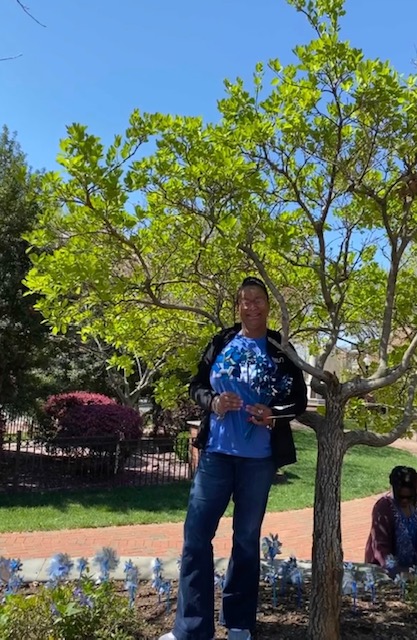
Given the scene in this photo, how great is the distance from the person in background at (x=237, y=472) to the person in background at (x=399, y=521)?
61.9 inches

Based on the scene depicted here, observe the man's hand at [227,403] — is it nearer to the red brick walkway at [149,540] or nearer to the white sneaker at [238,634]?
the white sneaker at [238,634]

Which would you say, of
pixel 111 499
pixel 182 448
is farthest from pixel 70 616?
pixel 182 448

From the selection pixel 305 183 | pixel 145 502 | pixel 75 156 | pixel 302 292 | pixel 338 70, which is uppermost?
pixel 338 70

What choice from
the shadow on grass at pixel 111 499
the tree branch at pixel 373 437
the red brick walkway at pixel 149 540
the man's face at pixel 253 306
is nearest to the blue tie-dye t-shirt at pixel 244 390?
the man's face at pixel 253 306

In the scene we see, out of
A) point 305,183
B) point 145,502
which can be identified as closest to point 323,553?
point 305,183

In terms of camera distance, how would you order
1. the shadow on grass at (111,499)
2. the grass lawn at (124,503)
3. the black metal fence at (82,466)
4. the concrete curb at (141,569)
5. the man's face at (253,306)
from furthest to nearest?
the black metal fence at (82,466) < the shadow on grass at (111,499) < the grass lawn at (124,503) < the concrete curb at (141,569) < the man's face at (253,306)

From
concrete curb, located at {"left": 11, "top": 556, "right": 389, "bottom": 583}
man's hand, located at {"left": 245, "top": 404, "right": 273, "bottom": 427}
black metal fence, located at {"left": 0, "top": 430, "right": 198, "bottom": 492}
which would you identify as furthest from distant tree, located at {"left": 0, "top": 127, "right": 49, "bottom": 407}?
man's hand, located at {"left": 245, "top": 404, "right": 273, "bottom": 427}

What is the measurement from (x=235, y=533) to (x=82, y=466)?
286 inches

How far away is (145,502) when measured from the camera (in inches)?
318

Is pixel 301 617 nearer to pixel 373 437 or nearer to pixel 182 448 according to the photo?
pixel 373 437

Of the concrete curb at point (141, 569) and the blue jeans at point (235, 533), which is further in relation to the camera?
the concrete curb at point (141, 569)

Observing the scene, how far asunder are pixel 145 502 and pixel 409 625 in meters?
5.32

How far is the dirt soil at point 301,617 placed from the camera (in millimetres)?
3055

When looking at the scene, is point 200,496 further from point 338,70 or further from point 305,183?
point 338,70
